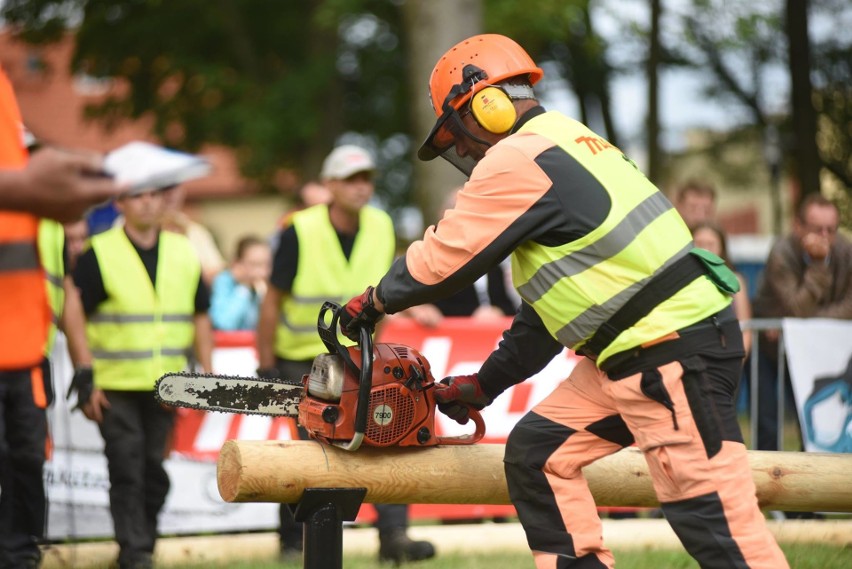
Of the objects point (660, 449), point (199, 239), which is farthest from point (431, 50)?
point (660, 449)

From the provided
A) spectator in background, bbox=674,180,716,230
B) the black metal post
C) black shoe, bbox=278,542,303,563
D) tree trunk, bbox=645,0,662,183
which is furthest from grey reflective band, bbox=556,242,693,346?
tree trunk, bbox=645,0,662,183

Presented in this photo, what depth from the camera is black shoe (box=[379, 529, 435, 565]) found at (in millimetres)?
5922

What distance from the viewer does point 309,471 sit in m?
4.02

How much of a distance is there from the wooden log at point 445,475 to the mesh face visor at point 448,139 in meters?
A: 1.06

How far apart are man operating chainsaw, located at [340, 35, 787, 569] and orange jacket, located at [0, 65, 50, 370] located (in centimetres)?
112

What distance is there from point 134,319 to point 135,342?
129 mm

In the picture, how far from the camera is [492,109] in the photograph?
4012 mm

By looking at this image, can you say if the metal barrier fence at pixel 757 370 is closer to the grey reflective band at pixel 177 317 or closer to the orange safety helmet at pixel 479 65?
the grey reflective band at pixel 177 317

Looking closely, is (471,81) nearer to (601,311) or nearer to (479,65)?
(479,65)

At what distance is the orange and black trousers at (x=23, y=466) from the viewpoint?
5.18 metres

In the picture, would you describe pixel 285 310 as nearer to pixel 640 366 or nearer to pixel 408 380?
pixel 408 380

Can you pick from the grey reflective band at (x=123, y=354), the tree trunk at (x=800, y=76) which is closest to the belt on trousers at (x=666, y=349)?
the grey reflective band at (x=123, y=354)

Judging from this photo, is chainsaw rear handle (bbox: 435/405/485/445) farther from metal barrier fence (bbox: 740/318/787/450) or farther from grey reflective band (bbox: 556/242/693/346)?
metal barrier fence (bbox: 740/318/787/450)

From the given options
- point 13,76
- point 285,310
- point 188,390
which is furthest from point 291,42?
point 188,390
